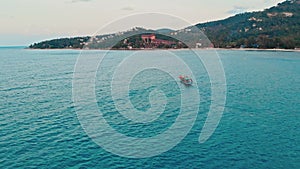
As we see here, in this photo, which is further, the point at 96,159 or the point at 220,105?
the point at 220,105

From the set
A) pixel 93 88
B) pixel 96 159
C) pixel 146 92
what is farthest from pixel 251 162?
pixel 93 88

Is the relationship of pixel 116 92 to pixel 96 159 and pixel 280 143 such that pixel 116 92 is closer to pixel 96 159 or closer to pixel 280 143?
pixel 96 159

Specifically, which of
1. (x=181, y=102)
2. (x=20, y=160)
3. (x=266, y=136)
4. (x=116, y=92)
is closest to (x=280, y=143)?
(x=266, y=136)

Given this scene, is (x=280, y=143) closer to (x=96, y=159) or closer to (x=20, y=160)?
(x=96, y=159)

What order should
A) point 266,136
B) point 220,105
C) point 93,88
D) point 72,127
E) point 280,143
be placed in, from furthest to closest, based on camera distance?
point 93,88, point 220,105, point 72,127, point 266,136, point 280,143

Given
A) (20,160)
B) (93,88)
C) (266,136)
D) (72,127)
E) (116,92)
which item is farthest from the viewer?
(93,88)

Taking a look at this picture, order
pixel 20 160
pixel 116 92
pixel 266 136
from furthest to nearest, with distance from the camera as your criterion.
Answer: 1. pixel 116 92
2. pixel 266 136
3. pixel 20 160

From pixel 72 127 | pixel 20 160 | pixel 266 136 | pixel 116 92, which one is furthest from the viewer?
pixel 116 92

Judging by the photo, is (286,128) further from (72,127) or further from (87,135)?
(72,127)
